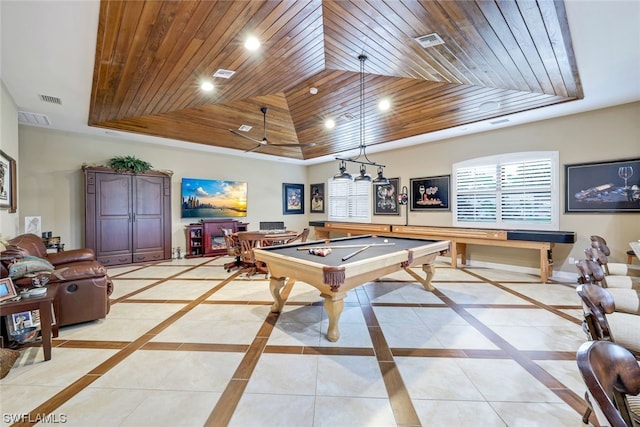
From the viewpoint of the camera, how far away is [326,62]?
3469 mm

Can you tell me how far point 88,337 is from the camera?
2.78 m

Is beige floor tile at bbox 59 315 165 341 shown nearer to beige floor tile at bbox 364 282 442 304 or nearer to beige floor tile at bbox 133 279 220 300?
beige floor tile at bbox 133 279 220 300

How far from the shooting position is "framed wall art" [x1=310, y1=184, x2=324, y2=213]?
31.4 ft

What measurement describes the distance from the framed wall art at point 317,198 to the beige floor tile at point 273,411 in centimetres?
786

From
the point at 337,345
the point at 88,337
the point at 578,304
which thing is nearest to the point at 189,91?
the point at 88,337

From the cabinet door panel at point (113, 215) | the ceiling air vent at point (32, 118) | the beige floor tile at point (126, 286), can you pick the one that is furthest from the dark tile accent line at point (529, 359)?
the ceiling air vent at point (32, 118)

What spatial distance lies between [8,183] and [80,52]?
7.85 feet

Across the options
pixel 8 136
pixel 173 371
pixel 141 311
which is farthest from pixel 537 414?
pixel 8 136

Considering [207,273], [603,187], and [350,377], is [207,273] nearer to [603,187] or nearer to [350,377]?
[350,377]

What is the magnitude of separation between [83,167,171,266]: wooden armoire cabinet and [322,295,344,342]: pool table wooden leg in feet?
18.1

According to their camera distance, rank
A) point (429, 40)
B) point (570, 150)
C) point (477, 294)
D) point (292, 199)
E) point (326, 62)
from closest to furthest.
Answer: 1. point (429, 40)
2. point (326, 62)
3. point (477, 294)
4. point (570, 150)
5. point (292, 199)

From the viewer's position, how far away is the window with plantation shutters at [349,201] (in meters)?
8.34

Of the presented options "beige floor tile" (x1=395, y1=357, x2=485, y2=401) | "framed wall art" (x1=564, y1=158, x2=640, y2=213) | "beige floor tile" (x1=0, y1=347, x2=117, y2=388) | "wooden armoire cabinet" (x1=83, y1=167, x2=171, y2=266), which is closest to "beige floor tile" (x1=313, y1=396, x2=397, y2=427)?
"beige floor tile" (x1=395, y1=357, x2=485, y2=401)

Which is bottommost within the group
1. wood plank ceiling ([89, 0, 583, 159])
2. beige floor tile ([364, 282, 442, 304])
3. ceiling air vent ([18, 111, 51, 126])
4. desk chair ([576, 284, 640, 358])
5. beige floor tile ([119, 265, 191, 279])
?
beige floor tile ([364, 282, 442, 304])
